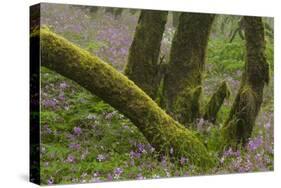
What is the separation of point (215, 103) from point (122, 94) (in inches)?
56.0

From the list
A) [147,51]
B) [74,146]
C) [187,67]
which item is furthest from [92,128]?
[187,67]

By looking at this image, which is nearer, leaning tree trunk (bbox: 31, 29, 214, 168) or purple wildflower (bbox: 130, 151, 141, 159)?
leaning tree trunk (bbox: 31, 29, 214, 168)

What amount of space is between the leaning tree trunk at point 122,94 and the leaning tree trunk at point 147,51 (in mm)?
135

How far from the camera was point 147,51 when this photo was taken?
9.16 meters

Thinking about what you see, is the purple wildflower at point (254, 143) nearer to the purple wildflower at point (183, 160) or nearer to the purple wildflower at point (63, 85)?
the purple wildflower at point (183, 160)

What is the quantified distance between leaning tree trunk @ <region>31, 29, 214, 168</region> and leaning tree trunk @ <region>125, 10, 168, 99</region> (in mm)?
135

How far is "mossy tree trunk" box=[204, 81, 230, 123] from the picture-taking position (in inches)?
376

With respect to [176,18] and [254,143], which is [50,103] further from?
[254,143]

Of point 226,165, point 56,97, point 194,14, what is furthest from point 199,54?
point 56,97

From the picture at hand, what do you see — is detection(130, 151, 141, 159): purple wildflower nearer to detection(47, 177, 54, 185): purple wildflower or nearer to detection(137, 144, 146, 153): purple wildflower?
detection(137, 144, 146, 153): purple wildflower

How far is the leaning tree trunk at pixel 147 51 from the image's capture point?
29.6ft

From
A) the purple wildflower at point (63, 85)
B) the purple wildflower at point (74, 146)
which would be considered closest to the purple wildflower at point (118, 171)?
the purple wildflower at point (74, 146)

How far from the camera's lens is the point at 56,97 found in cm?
848

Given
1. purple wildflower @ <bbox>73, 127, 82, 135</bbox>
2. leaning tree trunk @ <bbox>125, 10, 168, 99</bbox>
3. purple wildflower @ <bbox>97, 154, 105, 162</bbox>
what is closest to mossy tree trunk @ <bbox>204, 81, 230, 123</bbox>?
leaning tree trunk @ <bbox>125, 10, 168, 99</bbox>
